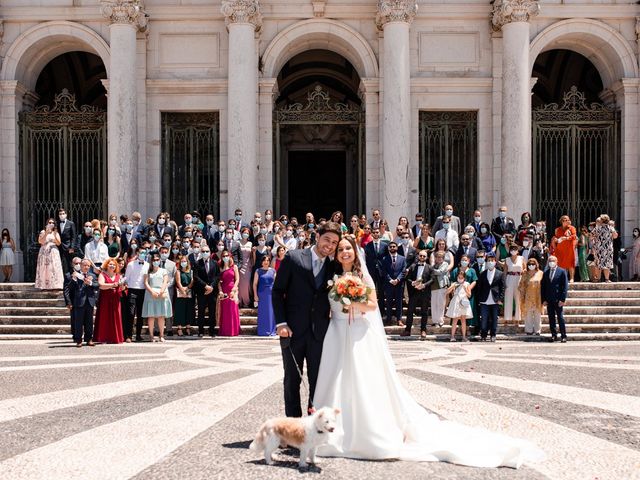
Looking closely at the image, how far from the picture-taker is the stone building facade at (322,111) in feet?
76.1

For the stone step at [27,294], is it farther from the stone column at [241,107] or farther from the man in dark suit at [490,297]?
the man in dark suit at [490,297]

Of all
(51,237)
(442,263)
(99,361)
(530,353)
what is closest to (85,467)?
(99,361)

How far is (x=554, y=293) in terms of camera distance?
17031 millimetres

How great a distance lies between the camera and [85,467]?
6363 mm

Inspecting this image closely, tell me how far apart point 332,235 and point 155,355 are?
25.0 feet

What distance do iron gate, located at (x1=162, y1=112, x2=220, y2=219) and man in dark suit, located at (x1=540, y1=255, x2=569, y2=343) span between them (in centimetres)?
1040

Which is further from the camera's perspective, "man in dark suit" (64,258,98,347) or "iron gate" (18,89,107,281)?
"iron gate" (18,89,107,281)

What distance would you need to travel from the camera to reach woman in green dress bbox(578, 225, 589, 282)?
21.4m

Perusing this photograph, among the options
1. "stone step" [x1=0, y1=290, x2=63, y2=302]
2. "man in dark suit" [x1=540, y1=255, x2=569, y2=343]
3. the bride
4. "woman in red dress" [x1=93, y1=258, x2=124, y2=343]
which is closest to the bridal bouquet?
the bride

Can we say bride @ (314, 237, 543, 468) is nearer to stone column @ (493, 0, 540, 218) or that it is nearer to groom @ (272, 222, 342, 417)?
groom @ (272, 222, 342, 417)

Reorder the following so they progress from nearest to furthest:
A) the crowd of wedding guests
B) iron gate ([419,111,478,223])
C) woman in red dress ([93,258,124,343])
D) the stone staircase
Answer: woman in red dress ([93,258,124,343]), the crowd of wedding guests, the stone staircase, iron gate ([419,111,478,223])

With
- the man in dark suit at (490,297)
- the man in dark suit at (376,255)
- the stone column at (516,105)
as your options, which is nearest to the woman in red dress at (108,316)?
the man in dark suit at (376,255)

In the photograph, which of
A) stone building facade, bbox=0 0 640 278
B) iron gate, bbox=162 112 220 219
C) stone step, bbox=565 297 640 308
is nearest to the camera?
stone step, bbox=565 297 640 308

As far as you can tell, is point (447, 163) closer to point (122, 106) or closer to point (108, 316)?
point (122, 106)
